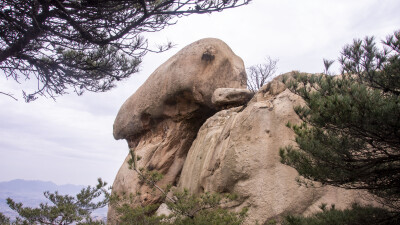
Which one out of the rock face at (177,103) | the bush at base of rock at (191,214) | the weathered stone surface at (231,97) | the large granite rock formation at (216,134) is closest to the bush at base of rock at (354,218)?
the bush at base of rock at (191,214)

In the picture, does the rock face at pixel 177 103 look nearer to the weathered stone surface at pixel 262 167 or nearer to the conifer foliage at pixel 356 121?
the weathered stone surface at pixel 262 167

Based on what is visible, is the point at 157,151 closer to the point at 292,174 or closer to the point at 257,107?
the point at 257,107

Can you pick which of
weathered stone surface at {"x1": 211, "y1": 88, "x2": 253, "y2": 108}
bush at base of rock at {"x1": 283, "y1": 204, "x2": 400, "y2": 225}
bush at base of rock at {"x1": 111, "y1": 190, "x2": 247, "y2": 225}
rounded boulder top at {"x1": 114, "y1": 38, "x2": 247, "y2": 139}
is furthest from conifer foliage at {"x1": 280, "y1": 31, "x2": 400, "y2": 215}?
rounded boulder top at {"x1": 114, "y1": 38, "x2": 247, "y2": 139}

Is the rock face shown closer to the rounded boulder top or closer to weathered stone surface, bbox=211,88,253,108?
the rounded boulder top

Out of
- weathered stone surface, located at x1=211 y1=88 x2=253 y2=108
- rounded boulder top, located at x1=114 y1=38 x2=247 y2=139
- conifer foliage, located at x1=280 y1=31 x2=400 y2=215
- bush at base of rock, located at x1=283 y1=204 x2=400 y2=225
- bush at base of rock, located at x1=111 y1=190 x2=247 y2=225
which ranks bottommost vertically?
bush at base of rock, located at x1=283 y1=204 x2=400 y2=225

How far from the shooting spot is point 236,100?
9.12 meters

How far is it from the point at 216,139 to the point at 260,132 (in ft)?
4.80

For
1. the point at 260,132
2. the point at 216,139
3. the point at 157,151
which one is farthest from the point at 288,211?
the point at 157,151

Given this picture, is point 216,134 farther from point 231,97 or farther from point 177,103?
point 177,103

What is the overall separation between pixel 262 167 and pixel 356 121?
3.07 metres

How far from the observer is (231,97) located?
907 cm

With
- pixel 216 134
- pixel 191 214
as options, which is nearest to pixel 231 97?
pixel 216 134

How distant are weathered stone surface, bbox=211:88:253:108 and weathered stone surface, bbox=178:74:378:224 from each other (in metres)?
1.11

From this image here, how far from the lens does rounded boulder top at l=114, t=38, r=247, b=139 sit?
32.7 ft
